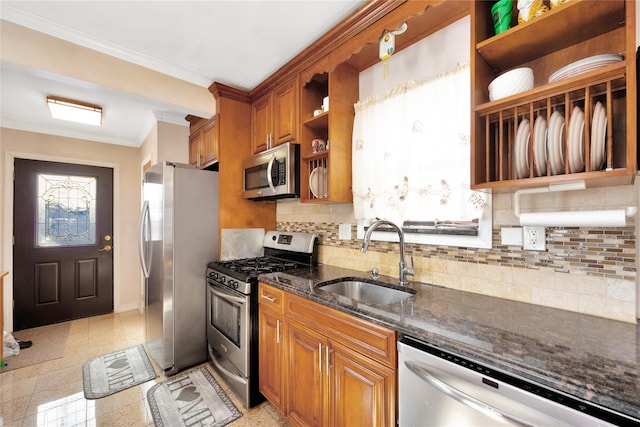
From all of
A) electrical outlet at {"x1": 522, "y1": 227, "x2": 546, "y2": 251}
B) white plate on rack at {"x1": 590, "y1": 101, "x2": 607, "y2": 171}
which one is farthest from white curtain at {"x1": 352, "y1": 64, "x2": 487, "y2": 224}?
white plate on rack at {"x1": 590, "y1": 101, "x2": 607, "y2": 171}

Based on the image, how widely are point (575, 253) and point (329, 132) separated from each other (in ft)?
4.68

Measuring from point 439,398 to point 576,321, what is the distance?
2.03 feet

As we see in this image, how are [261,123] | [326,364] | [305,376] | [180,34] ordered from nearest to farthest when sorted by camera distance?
[326,364], [305,376], [180,34], [261,123]

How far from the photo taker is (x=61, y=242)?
353cm

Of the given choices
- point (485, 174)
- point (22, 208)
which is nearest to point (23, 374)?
point (22, 208)

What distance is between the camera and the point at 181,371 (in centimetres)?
236

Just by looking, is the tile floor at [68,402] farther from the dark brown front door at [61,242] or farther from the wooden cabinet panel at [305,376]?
the dark brown front door at [61,242]

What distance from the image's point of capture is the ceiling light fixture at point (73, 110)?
8.57ft

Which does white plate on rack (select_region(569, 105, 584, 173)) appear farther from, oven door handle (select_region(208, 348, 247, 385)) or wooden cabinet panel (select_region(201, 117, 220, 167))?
wooden cabinet panel (select_region(201, 117, 220, 167))

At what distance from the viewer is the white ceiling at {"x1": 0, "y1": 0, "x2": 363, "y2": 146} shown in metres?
1.66

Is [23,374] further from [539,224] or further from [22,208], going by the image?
[539,224]

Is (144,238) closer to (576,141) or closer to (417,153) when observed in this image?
(417,153)

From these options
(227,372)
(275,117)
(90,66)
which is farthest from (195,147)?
(227,372)

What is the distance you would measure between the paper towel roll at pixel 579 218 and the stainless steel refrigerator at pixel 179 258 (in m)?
2.29
